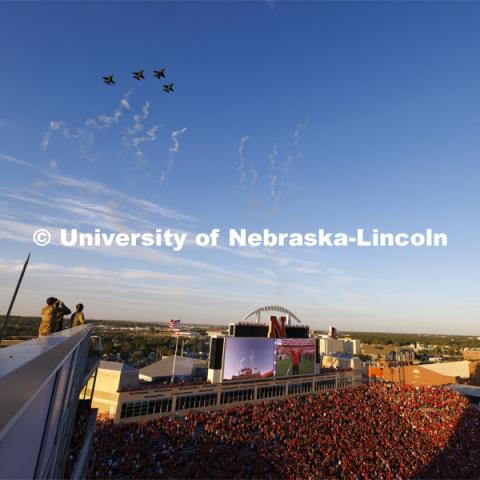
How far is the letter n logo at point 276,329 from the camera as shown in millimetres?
38562

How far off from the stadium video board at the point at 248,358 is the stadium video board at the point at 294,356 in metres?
1.14

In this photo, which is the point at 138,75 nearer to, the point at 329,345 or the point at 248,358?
the point at 248,358

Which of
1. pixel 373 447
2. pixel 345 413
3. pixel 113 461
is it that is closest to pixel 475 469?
pixel 373 447

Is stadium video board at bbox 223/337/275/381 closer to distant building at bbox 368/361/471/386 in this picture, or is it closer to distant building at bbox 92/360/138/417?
distant building at bbox 92/360/138/417

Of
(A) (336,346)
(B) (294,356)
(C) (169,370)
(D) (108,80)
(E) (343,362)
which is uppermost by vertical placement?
(D) (108,80)

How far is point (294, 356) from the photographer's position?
1610 inches

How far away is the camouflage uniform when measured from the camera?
321 inches

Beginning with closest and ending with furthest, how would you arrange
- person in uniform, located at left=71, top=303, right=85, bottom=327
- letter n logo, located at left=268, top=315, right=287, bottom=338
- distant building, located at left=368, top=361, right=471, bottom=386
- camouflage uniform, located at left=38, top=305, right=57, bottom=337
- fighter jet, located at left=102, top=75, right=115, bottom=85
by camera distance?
camouflage uniform, located at left=38, top=305, right=57, bottom=337 → person in uniform, located at left=71, top=303, right=85, bottom=327 → fighter jet, located at left=102, top=75, right=115, bottom=85 → letter n logo, located at left=268, top=315, right=287, bottom=338 → distant building, located at left=368, top=361, right=471, bottom=386

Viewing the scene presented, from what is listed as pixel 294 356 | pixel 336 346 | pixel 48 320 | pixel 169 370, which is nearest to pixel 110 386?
pixel 169 370

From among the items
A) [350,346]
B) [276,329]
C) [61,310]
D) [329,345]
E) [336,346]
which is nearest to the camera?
[61,310]

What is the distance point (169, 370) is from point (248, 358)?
15141mm

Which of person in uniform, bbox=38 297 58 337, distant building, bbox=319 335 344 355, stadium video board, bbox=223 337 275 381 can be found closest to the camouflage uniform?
person in uniform, bbox=38 297 58 337

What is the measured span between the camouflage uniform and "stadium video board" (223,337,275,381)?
90.8 feet

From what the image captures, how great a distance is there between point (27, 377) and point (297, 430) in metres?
34.5
